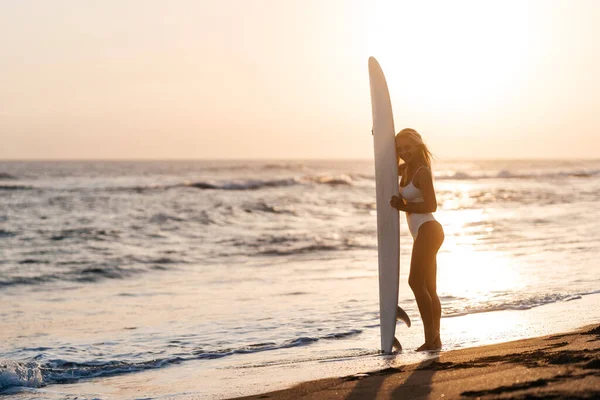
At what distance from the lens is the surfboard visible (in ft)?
18.8

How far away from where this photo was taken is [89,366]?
5.77 metres

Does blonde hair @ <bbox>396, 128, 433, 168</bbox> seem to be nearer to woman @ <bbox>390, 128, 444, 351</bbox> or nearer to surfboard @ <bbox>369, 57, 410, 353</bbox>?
woman @ <bbox>390, 128, 444, 351</bbox>

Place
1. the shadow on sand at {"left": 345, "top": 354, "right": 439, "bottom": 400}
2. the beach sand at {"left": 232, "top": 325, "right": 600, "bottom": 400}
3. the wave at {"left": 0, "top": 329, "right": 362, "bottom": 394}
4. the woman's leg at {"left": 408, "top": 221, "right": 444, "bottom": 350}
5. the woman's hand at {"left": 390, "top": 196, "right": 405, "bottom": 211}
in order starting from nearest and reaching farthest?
the beach sand at {"left": 232, "top": 325, "right": 600, "bottom": 400} → the shadow on sand at {"left": 345, "top": 354, "right": 439, "bottom": 400} → the wave at {"left": 0, "top": 329, "right": 362, "bottom": 394} → the woman's leg at {"left": 408, "top": 221, "right": 444, "bottom": 350} → the woman's hand at {"left": 390, "top": 196, "right": 405, "bottom": 211}

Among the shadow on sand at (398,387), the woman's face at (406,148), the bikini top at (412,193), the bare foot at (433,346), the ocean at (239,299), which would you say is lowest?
the ocean at (239,299)

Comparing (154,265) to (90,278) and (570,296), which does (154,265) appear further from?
(570,296)

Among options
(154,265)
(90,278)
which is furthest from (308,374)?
(154,265)

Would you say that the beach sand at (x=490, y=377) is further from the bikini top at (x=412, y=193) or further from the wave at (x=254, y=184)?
the wave at (x=254, y=184)

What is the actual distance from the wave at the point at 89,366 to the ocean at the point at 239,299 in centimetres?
2

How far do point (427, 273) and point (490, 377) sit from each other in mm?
1820

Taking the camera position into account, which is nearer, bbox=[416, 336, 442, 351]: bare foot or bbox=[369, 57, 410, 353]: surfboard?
bbox=[416, 336, 442, 351]: bare foot

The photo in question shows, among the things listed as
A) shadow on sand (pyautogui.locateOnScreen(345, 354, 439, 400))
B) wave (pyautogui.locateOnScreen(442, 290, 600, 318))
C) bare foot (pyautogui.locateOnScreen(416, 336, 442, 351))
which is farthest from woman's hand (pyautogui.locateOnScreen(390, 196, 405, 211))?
wave (pyautogui.locateOnScreen(442, 290, 600, 318))

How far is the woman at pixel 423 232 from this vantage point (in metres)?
5.30

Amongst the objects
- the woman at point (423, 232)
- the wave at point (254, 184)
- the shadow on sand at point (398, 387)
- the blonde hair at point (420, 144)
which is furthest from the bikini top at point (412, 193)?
the wave at point (254, 184)

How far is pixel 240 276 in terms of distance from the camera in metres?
10.7
